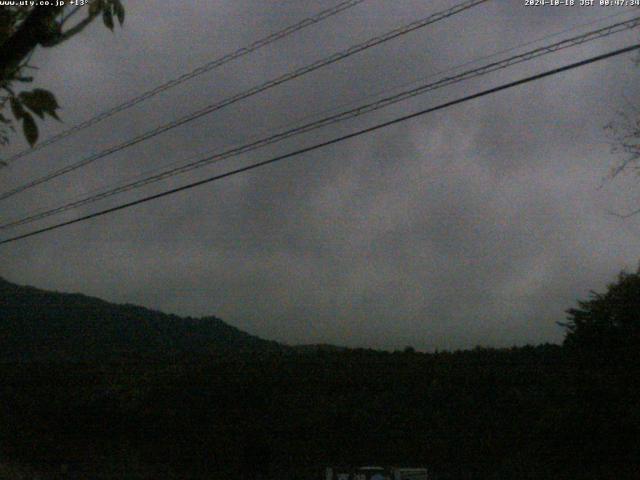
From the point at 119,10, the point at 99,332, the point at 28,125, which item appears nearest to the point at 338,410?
the point at 99,332

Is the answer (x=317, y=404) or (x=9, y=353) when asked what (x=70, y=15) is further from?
(x=9, y=353)

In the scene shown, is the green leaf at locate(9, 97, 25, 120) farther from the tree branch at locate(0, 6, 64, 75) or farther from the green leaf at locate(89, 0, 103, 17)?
the green leaf at locate(89, 0, 103, 17)

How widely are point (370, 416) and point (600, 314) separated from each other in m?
5.84

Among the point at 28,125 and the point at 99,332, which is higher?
the point at 99,332

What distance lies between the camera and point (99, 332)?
32938 mm

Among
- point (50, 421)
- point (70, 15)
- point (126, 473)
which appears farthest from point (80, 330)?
point (70, 15)

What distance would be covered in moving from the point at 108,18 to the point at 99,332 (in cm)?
3118

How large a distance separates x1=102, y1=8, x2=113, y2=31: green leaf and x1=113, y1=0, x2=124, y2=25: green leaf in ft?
0.08

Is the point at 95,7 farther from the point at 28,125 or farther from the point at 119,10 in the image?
the point at 28,125

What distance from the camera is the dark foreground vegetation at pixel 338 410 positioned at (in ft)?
54.3

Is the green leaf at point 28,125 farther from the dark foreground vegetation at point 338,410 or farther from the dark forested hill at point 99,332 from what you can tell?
the dark forested hill at point 99,332

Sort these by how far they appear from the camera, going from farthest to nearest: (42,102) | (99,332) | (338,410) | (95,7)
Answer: (99,332), (338,410), (95,7), (42,102)

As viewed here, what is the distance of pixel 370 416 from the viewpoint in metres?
19.0

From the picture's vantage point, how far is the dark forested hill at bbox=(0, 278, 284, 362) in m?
31.5
